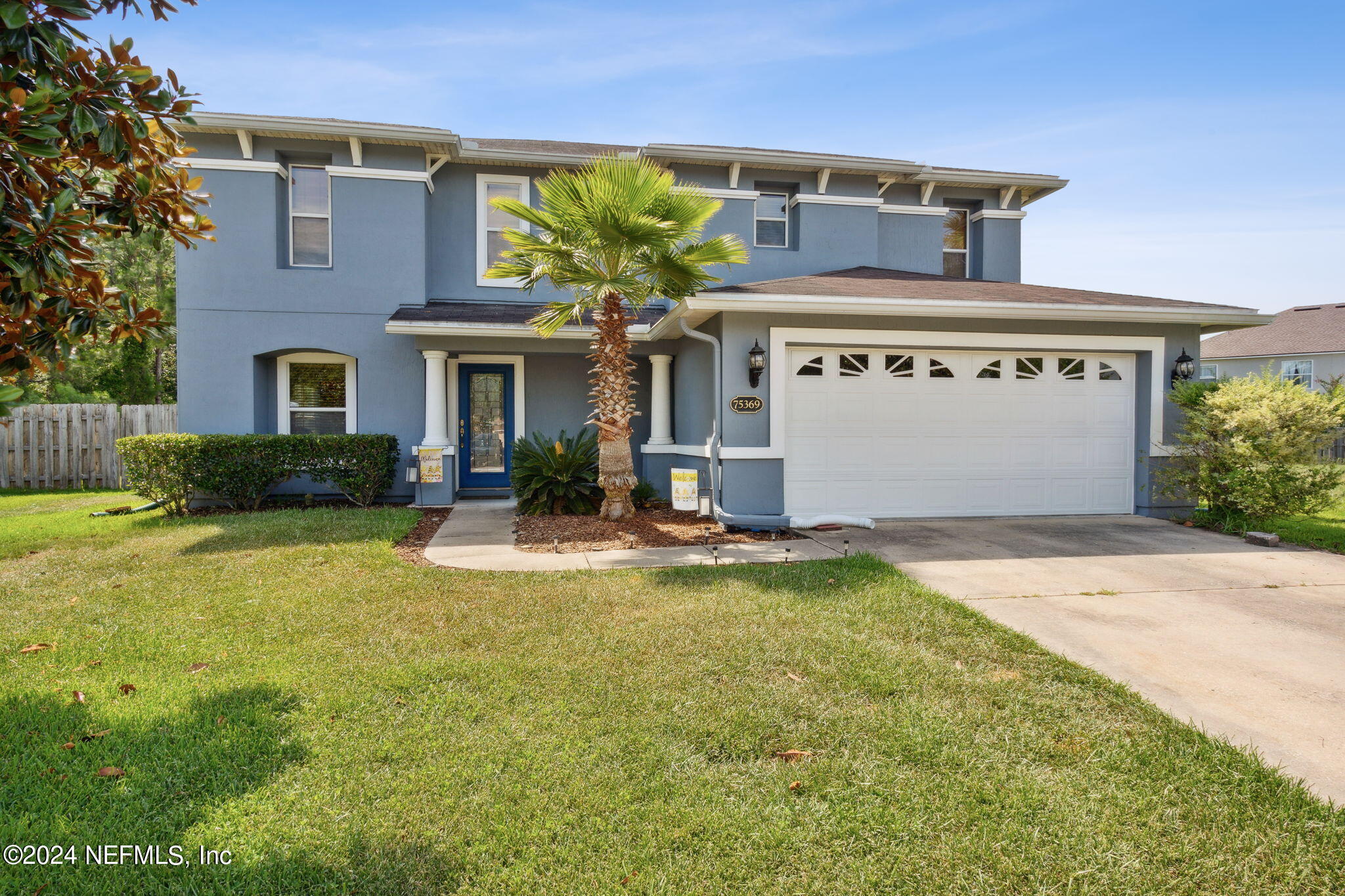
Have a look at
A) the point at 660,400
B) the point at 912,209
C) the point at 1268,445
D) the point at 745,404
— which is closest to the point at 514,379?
the point at 660,400

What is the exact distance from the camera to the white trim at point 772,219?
12.4 meters

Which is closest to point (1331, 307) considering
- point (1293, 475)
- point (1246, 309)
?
point (1246, 309)

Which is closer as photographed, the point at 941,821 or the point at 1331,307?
the point at 941,821

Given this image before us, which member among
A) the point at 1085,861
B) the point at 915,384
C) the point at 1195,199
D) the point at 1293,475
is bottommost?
the point at 1085,861

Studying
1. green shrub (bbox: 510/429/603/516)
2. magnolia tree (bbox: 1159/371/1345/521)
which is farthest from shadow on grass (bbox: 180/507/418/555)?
magnolia tree (bbox: 1159/371/1345/521)

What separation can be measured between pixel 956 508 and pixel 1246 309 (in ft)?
15.5

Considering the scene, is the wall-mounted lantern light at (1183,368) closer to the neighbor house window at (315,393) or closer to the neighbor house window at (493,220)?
the neighbor house window at (493,220)

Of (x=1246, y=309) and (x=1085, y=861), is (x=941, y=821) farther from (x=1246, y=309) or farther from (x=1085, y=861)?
(x=1246, y=309)

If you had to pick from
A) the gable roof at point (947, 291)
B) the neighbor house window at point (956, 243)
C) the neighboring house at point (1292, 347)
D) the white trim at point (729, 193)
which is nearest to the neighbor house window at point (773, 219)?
the white trim at point (729, 193)

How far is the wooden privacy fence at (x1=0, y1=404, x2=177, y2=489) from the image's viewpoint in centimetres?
1339

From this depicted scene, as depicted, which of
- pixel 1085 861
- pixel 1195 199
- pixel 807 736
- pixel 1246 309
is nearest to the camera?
pixel 1085 861

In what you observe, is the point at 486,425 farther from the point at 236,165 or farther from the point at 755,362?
the point at 755,362

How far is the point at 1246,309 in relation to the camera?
902 cm

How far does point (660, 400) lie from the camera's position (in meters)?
11.2
